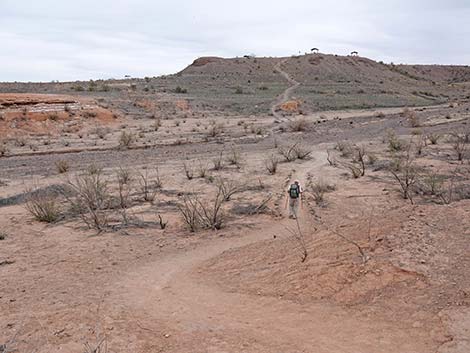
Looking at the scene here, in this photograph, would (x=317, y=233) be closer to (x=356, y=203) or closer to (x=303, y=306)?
(x=303, y=306)

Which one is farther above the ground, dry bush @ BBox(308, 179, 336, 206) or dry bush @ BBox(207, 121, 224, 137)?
dry bush @ BBox(207, 121, 224, 137)

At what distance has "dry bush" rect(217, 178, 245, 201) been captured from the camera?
1267cm

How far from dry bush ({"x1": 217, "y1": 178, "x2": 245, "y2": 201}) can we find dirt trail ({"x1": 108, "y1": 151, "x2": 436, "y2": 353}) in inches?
181

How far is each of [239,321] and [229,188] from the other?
7503mm

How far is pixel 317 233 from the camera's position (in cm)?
845

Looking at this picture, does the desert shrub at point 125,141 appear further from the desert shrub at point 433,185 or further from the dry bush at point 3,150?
the desert shrub at point 433,185

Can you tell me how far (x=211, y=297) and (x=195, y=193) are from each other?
6529mm

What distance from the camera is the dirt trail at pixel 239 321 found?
5.37 m

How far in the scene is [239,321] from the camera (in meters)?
6.15

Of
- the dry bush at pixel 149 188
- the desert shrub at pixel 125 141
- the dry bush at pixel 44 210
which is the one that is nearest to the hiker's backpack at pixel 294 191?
the dry bush at pixel 149 188

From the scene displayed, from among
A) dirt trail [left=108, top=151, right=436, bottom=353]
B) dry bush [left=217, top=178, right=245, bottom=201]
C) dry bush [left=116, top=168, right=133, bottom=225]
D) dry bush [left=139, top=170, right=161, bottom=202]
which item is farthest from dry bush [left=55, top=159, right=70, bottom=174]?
dirt trail [left=108, top=151, right=436, bottom=353]

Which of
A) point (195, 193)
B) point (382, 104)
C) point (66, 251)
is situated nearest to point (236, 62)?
point (382, 104)

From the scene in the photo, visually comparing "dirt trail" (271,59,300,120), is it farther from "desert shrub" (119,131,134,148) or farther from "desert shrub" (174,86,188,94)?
"desert shrub" (119,131,134,148)

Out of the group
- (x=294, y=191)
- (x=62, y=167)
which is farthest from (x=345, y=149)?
(x=62, y=167)
